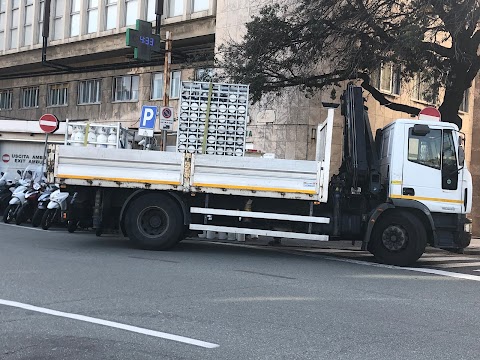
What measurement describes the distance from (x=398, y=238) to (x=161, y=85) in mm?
20142

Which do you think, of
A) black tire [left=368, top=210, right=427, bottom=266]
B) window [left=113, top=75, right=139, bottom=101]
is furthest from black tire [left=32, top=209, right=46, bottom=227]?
window [left=113, top=75, right=139, bottom=101]

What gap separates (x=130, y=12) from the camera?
28859 millimetres

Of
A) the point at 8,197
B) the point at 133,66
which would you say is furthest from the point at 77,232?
the point at 133,66

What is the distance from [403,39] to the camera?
12602 millimetres

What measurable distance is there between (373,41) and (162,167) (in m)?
7.21

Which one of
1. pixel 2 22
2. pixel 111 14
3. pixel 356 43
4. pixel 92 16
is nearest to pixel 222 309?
pixel 356 43

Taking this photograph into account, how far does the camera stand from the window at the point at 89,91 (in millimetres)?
Result: 31375

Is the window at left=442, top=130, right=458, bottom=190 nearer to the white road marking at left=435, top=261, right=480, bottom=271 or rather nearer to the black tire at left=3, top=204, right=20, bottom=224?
the white road marking at left=435, top=261, right=480, bottom=271

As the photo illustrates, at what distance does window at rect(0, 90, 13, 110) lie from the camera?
36722 mm

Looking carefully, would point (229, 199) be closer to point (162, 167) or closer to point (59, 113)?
point (162, 167)

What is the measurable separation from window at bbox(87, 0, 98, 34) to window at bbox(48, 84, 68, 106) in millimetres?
4093

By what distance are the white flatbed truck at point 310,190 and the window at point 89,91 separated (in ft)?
69.4

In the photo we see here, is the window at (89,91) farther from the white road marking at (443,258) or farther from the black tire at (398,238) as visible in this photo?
the black tire at (398,238)

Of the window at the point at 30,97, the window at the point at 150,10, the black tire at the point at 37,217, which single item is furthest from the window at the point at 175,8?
the black tire at the point at 37,217
